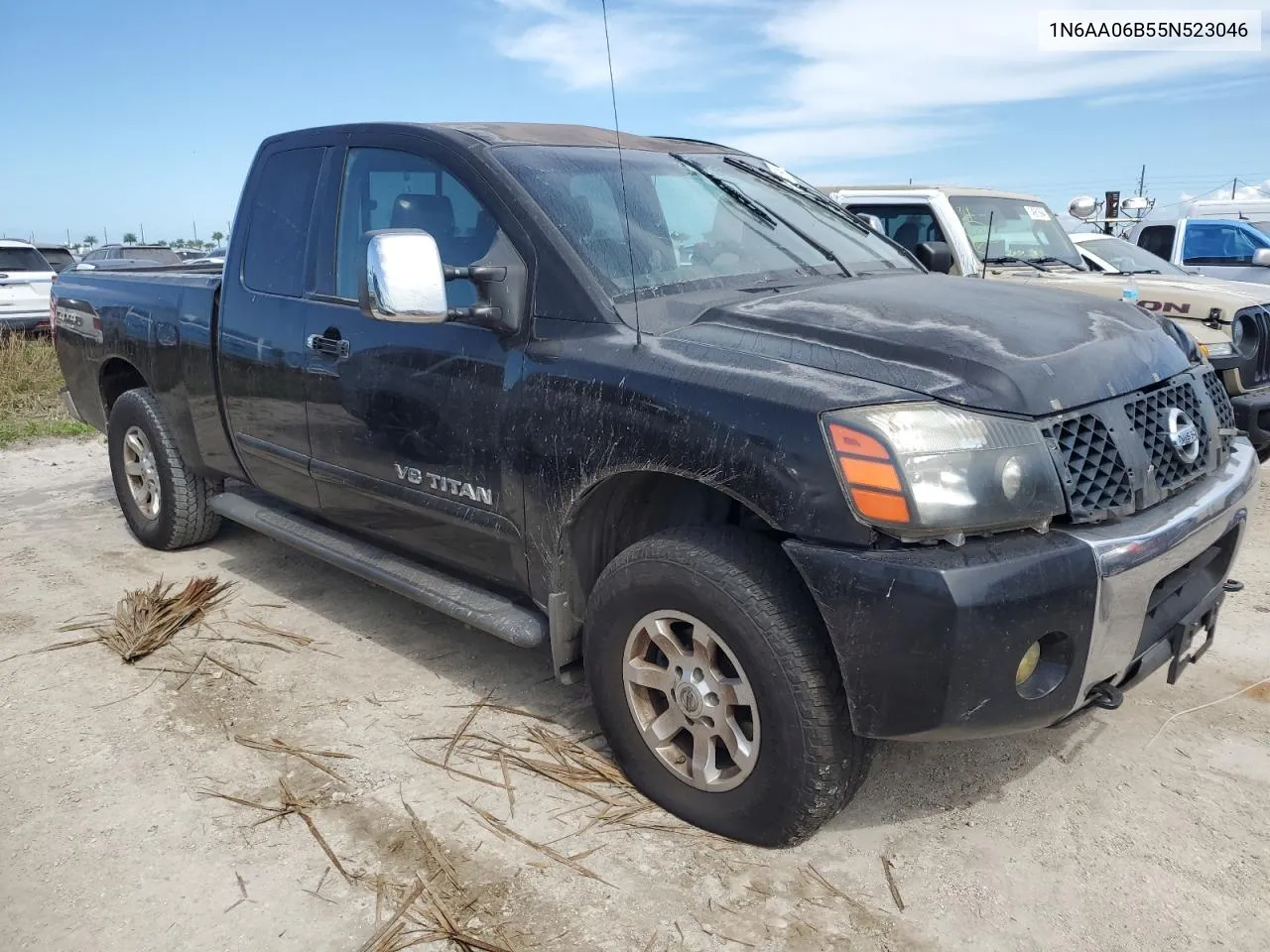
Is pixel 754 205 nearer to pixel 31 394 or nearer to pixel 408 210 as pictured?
pixel 408 210

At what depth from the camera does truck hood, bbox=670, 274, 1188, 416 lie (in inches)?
94.2

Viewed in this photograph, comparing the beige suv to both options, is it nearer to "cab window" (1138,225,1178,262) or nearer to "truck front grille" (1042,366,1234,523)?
"truck front grille" (1042,366,1234,523)

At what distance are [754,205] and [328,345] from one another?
5.18ft

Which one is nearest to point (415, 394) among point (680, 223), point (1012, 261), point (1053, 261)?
point (680, 223)

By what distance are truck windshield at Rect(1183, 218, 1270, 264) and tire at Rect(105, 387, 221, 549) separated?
10418mm

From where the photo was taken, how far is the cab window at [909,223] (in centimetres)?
732

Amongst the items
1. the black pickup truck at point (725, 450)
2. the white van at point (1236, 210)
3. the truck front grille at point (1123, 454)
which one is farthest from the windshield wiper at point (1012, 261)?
the white van at point (1236, 210)

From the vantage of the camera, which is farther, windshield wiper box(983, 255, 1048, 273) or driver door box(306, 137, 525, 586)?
windshield wiper box(983, 255, 1048, 273)

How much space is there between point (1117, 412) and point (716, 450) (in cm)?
99

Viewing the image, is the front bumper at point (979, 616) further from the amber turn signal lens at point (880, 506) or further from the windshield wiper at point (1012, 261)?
the windshield wiper at point (1012, 261)

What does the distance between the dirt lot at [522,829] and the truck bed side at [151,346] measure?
109 cm

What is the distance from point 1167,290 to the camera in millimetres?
6191

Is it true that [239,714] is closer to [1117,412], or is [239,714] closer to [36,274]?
[1117,412]

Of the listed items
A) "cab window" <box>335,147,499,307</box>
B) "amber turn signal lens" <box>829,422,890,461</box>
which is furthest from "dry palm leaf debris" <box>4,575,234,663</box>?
"amber turn signal lens" <box>829,422,890,461</box>
